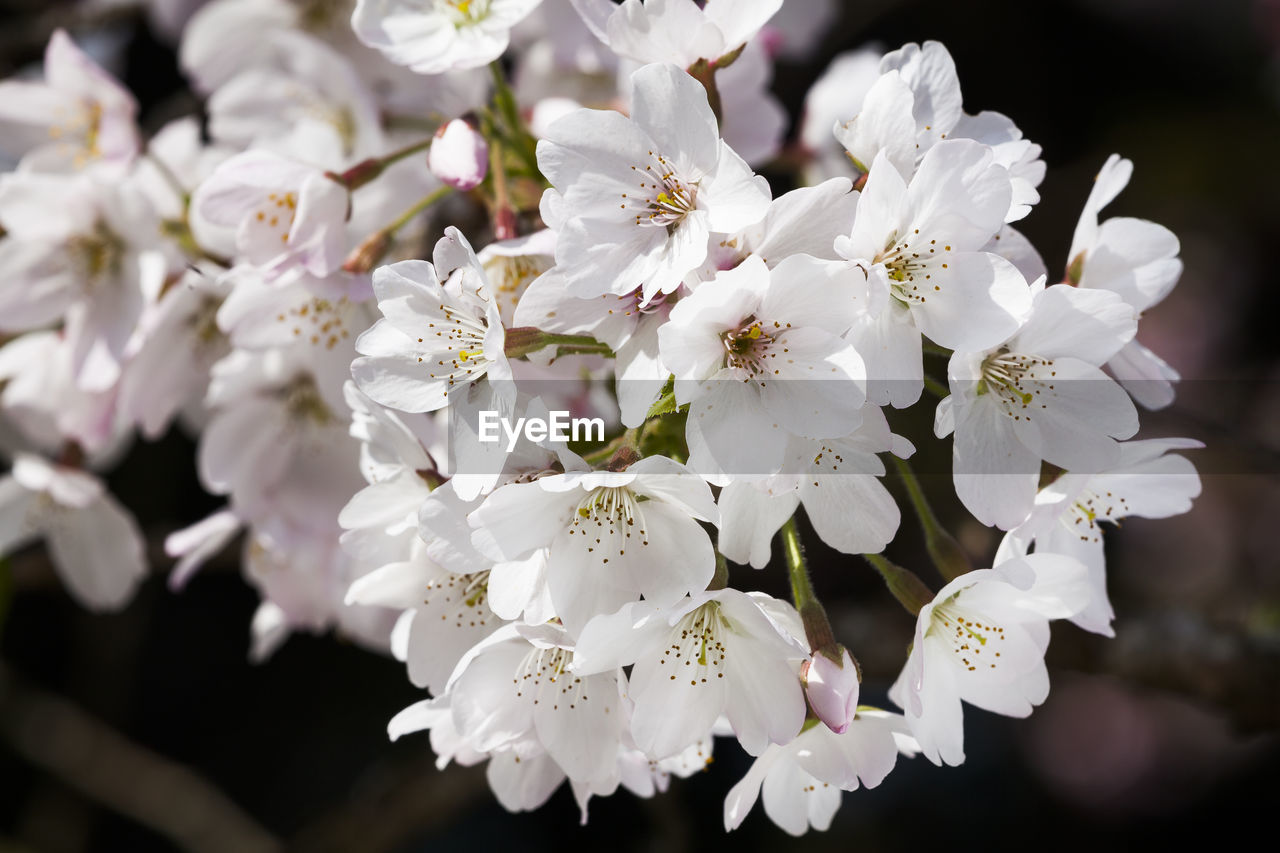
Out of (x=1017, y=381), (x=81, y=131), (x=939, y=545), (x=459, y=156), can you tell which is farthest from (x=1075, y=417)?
(x=81, y=131)

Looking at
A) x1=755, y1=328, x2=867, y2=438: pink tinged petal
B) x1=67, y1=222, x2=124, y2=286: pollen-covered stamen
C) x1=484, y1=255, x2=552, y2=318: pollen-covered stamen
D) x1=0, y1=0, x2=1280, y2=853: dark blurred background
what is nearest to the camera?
x1=755, y1=328, x2=867, y2=438: pink tinged petal

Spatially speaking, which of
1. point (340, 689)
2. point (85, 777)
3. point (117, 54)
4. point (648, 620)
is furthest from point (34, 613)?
point (648, 620)

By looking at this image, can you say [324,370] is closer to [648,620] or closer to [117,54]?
[648,620]

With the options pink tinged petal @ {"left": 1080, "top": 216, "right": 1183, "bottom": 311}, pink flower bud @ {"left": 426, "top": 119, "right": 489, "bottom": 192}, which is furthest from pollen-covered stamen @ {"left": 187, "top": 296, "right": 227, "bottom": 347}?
pink tinged petal @ {"left": 1080, "top": 216, "right": 1183, "bottom": 311}

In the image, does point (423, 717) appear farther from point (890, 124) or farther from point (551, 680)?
point (890, 124)

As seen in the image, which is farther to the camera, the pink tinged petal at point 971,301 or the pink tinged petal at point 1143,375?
the pink tinged petal at point 1143,375

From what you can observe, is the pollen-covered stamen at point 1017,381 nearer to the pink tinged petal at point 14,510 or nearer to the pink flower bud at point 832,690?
the pink flower bud at point 832,690

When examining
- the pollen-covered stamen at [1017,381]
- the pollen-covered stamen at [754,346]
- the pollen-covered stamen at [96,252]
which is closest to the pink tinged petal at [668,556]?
the pollen-covered stamen at [754,346]

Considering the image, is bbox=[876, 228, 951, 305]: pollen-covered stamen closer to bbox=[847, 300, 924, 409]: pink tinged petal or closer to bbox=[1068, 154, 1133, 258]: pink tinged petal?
bbox=[847, 300, 924, 409]: pink tinged petal
